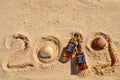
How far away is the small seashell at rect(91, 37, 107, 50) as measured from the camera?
3.76 meters

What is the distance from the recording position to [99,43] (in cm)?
375

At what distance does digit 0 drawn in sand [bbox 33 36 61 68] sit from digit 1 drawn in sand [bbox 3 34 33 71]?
113 mm

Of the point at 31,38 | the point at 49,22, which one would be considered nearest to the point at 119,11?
the point at 49,22

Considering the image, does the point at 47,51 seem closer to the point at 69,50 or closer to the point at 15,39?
the point at 69,50

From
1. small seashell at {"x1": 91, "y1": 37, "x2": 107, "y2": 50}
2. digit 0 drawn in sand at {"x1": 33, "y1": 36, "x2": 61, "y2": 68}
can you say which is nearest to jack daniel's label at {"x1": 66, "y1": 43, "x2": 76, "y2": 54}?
digit 0 drawn in sand at {"x1": 33, "y1": 36, "x2": 61, "y2": 68}

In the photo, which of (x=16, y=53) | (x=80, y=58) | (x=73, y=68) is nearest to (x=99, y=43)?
(x=80, y=58)

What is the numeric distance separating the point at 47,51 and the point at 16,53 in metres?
0.36

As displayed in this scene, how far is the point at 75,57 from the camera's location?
3775 mm

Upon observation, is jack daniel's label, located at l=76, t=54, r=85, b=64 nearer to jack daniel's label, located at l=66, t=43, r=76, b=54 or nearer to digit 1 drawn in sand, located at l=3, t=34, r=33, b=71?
jack daniel's label, located at l=66, t=43, r=76, b=54

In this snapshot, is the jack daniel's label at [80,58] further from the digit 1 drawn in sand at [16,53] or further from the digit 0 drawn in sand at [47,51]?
the digit 1 drawn in sand at [16,53]

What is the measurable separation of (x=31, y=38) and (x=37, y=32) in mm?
100

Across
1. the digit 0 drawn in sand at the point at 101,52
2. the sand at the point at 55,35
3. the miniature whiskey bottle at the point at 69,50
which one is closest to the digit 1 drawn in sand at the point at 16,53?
the sand at the point at 55,35

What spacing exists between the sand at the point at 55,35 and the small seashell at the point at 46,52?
0.15 feet

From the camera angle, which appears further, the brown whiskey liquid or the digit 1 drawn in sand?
the digit 1 drawn in sand
